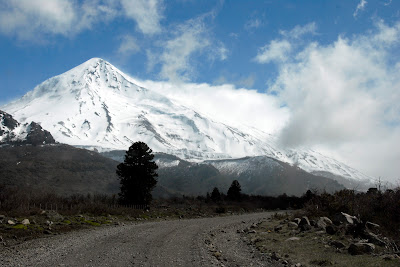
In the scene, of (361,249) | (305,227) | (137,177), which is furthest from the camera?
(137,177)

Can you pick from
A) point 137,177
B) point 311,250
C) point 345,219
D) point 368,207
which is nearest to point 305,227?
point 345,219

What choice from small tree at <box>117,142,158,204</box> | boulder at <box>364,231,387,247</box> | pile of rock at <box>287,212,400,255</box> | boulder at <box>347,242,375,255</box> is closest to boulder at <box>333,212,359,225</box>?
pile of rock at <box>287,212,400,255</box>

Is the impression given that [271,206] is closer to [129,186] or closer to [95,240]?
[129,186]

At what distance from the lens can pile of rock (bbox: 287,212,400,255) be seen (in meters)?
13.0

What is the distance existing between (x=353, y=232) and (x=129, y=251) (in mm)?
10179

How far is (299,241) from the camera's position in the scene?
52.9ft

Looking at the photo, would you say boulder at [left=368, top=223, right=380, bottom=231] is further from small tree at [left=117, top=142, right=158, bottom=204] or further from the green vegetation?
small tree at [left=117, top=142, right=158, bottom=204]

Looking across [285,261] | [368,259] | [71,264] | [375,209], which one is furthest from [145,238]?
[375,209]

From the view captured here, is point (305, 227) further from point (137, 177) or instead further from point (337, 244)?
point (137, 177)

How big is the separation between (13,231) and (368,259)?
1492 cm

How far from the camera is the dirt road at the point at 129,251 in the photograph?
11.4 meters

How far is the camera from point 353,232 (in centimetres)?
1616

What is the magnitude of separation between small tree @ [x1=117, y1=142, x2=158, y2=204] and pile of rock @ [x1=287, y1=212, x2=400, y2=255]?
2496cm

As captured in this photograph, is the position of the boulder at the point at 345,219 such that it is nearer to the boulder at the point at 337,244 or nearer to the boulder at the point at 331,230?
the boulder at the point at 331,230
